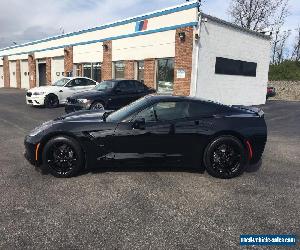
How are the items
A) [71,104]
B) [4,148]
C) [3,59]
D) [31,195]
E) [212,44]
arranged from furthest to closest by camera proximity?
1. [3,59]
2. [212,44]
3. [71,104]
4. [4,148]
5. [31,195]

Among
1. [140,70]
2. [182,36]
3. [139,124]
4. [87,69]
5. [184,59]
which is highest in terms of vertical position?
[182,36]

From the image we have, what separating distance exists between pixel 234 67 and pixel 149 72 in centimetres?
517

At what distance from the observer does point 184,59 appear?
590 inches

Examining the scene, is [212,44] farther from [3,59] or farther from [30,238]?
[3,59]

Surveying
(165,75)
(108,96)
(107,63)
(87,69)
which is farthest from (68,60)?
(108,96)

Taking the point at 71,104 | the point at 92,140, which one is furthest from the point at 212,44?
the point at 92,140

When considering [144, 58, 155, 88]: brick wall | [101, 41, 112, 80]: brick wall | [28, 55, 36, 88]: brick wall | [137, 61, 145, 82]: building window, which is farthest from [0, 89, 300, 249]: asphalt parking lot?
[28, 55, 36, 88]: brick wall

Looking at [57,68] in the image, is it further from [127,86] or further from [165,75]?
[127,86]

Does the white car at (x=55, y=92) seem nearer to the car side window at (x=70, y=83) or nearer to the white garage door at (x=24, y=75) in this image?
the car side window at (x=70, y=83)

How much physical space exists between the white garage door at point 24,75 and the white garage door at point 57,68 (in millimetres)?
7247

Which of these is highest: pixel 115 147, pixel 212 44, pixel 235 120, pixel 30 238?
pixel 212 44

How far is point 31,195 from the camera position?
166 inches

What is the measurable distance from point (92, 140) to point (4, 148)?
10.3 feet

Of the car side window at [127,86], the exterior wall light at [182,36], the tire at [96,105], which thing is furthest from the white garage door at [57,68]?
the tire at [96,105]
